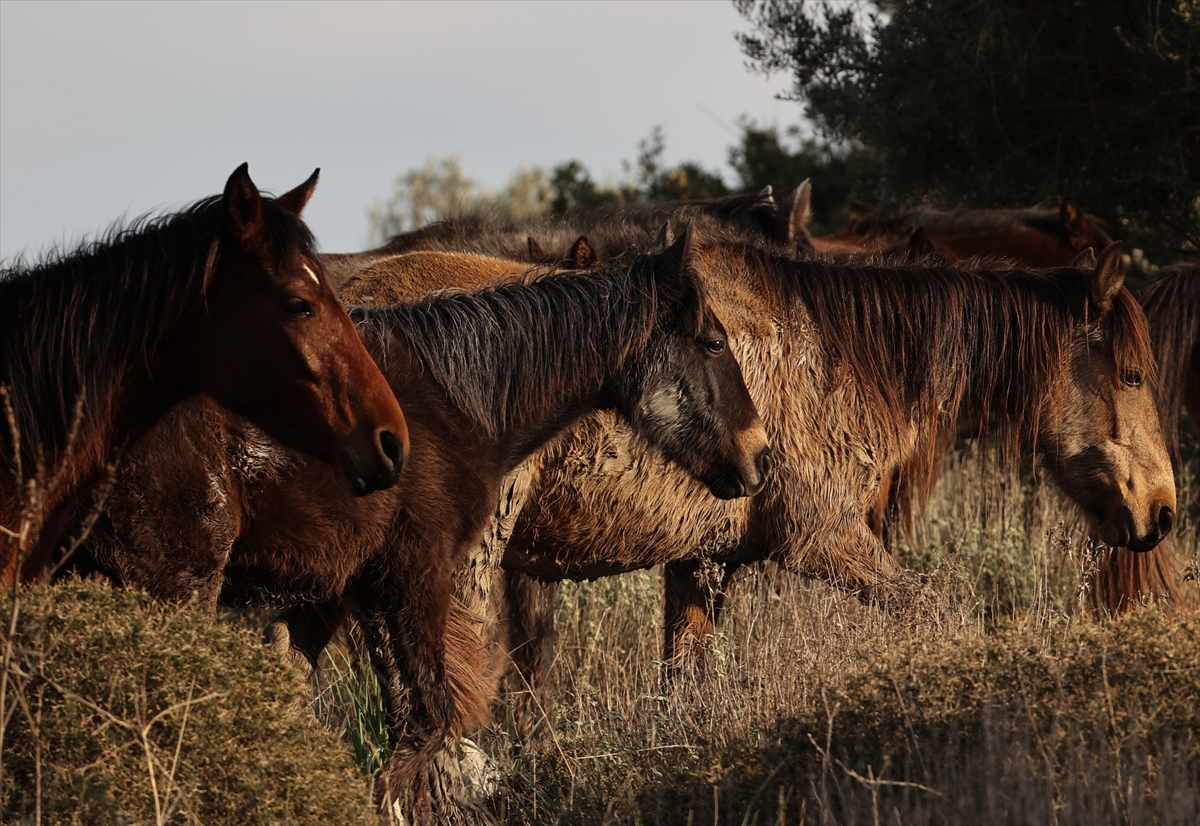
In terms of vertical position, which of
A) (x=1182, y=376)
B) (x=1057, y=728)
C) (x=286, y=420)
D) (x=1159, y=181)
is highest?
(x=1159, y=181)

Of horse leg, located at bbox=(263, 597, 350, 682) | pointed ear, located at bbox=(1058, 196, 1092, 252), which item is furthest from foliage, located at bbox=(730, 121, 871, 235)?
horse leg, located at bbox=(263, 597, 350, 682)

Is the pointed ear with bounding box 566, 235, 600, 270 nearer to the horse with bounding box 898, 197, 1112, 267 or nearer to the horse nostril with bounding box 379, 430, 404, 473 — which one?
the horse nostril with bounding box 379, 430, 404, 473

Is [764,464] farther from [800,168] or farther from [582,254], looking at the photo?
[800,168]

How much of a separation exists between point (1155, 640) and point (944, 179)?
730 centimetres

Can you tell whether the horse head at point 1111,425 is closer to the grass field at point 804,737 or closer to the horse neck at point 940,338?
the horse neck at point 940,338

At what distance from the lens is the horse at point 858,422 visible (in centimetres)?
527

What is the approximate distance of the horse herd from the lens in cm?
371

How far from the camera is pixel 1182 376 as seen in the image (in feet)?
21.0

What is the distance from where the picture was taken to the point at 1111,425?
570cm

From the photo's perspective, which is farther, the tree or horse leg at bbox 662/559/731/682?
the tree

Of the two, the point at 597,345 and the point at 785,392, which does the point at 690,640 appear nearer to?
the point at 785,392

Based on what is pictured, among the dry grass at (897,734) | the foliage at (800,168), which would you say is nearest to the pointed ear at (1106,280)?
the dry grass at (897,734)

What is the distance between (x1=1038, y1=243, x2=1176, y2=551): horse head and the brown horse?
346 centimetres

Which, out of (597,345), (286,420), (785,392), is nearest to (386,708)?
(286,420)
